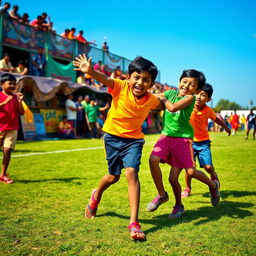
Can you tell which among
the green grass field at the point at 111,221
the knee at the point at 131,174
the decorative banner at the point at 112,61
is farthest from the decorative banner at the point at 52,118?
the knee at the point at 131,174

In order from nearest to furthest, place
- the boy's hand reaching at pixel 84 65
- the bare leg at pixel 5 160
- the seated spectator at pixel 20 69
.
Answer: the boy's hand reaching at pixel 84 65 → the bare leg at pixel 5 160 → the seated spectator at pixel 20 69

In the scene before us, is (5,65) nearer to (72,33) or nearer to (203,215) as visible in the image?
(72,33)

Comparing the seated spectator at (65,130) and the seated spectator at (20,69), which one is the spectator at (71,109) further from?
the seated spectator at (20,69)

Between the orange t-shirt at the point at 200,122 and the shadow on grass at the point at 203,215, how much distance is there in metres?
1.14

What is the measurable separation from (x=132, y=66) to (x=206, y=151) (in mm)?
2195

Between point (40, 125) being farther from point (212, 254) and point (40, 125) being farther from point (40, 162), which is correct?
point (212, 254)

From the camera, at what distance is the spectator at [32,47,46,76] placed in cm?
1510

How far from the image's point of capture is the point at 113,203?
3.96 metres

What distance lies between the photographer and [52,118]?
1583 cm

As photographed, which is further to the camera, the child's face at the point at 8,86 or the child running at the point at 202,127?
the child's face at the point at 8,86

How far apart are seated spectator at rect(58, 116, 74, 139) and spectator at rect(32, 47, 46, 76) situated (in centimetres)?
274

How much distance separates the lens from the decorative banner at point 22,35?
13.9m

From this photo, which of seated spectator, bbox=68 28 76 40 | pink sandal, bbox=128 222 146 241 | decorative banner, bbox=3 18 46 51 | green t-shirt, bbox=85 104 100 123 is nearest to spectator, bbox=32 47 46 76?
decorative banner, bbox=3 18 46 51

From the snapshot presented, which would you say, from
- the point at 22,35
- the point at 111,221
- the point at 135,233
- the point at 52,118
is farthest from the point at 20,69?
the point at 135,233
